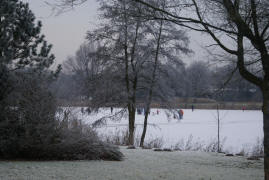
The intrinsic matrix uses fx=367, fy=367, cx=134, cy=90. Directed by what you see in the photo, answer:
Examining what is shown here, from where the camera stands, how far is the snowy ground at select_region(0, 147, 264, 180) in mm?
5734

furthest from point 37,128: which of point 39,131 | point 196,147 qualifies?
point 196,147

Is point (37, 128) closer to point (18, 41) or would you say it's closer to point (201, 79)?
point (18, 41)

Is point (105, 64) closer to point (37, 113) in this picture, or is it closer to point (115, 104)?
point (115, 104)

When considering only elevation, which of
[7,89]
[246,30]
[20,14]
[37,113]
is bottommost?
[37,113]

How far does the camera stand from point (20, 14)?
973cm

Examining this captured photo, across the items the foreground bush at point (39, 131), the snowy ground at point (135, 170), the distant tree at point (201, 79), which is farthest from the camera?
the distant tree at point (201, 79)

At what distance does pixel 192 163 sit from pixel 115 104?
816cm

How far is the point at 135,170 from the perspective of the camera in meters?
6.59

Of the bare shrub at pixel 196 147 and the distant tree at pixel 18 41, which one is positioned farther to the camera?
the bare shrub at pixel 196 147

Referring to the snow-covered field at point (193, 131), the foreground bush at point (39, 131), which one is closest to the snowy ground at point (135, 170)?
the foreground bush at point (39, 131)

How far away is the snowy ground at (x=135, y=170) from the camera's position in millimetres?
5734

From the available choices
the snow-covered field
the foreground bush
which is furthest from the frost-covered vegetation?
the snow-covered field

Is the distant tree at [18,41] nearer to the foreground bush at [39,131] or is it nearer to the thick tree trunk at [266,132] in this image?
the foreground bush at [39,131]

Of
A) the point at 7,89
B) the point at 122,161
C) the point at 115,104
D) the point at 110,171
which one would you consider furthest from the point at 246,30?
the point at 115,104
